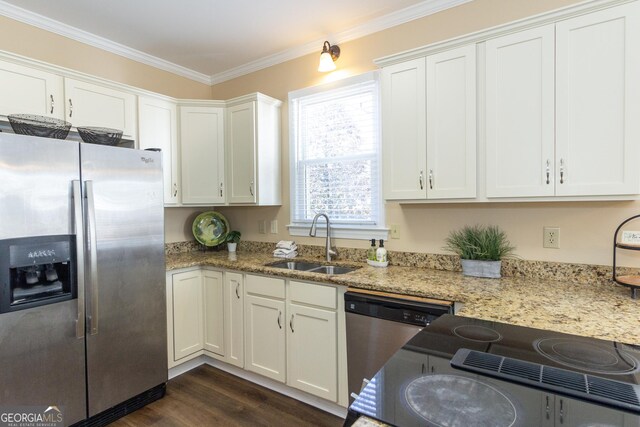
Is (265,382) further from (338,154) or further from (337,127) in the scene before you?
(337,127)

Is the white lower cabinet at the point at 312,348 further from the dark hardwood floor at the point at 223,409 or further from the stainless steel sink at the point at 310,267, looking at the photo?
the stainless steel sink at the point at 310,267

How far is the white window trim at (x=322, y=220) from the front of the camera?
8.66 feet

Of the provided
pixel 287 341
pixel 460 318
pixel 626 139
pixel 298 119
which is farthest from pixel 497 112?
pixel 287 341

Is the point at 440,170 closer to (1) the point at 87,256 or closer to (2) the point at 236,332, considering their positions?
(2) the point at 236,332

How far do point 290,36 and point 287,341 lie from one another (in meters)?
2.36

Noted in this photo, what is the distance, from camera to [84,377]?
2.03 meters

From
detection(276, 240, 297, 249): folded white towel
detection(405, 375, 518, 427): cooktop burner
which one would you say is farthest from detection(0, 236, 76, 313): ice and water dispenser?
detection(405, 375, 518, 427): cooktop burner

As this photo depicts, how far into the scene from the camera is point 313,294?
7.32ft

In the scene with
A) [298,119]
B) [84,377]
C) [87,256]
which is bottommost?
[84,377]

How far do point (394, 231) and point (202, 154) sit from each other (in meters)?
1.83

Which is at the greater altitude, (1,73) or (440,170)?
(1,73)

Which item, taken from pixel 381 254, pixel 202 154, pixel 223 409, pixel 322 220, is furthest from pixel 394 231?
pixel 202 154

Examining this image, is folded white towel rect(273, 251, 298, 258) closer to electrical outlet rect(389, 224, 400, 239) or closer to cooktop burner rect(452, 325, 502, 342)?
electrical outlet rect(389, 224, 400, 239)

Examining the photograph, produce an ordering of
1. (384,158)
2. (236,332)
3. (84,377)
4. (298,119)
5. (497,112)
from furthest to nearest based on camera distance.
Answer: (298,119) → (236,332) → (384,158) → (84,377) → (497,112)
